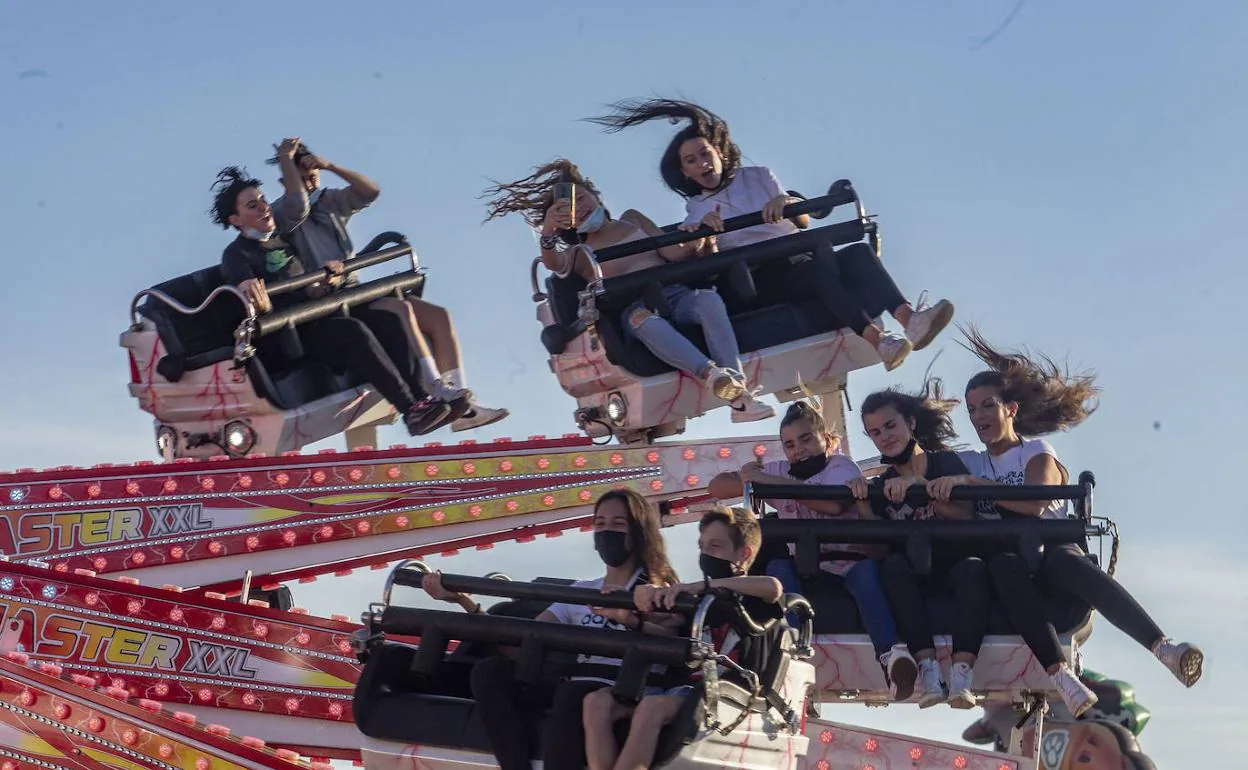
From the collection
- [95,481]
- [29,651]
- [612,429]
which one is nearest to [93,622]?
[29,651]

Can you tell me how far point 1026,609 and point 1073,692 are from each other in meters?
0.31

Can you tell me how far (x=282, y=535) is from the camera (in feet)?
30.9

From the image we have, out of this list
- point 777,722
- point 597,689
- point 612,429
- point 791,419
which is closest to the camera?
point 597,689

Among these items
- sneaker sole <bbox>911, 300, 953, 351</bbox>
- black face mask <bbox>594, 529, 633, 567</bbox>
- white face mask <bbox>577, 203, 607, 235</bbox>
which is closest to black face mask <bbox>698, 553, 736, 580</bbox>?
black face mask <bbox>594, 529, 633, 567</bbox>

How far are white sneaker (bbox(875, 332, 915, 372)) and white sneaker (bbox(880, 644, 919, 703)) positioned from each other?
276 cm

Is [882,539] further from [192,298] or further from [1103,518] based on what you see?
[192,298]

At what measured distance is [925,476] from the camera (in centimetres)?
739

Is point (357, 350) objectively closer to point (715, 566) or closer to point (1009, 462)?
point (1009, 462)

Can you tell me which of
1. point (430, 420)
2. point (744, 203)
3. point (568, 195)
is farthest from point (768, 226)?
point (430, 420)

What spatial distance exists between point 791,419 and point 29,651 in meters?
3.17

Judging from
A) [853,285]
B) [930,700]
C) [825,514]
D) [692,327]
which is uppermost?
[853,285]

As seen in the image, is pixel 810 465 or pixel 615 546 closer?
pixel 615 546

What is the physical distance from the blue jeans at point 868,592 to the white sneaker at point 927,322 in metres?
2.35

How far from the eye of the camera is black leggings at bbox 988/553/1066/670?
22.6ft
